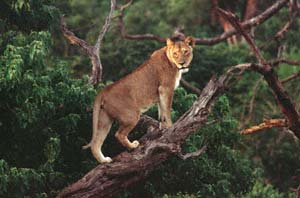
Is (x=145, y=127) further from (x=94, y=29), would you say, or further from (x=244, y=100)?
(x=94, y=29)

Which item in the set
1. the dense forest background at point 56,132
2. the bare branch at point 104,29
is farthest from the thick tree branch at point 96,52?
the dense forest background at point 56,132

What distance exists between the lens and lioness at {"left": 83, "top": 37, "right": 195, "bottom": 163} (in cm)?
1174

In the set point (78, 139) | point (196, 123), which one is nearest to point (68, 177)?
point (78, 139)

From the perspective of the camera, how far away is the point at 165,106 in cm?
1227

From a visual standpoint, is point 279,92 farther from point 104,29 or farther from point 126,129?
point 104,29

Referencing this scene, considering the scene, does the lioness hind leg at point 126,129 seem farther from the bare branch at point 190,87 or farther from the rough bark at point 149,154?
the bare branch at point 190,87

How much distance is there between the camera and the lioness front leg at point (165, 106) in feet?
40.2

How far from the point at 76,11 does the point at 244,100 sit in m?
8.10

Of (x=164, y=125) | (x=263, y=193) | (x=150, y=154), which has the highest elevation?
(x=164, y=125)

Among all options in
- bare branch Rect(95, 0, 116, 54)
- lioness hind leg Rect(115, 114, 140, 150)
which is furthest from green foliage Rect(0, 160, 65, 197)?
bare branch Rect(95, 0, 116, 54)

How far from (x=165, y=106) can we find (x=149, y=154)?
Result: 0.97 m

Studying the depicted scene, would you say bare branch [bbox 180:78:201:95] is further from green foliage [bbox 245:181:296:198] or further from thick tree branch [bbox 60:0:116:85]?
thick tree branch [bbox 60:0:116:85]

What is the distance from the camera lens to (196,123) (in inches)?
448

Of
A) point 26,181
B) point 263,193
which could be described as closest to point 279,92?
point 26,181
